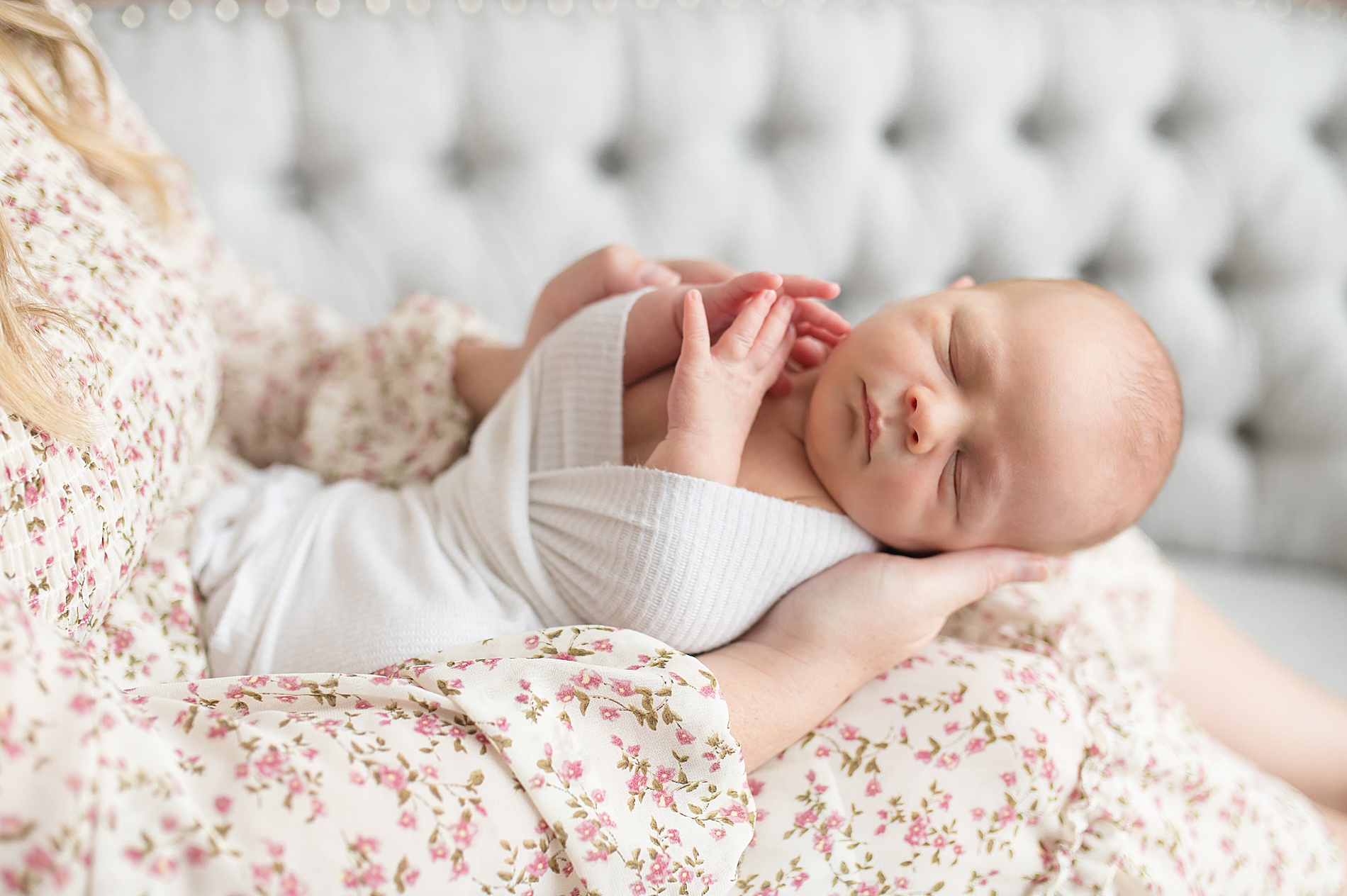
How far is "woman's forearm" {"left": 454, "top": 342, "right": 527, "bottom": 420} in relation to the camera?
112cm

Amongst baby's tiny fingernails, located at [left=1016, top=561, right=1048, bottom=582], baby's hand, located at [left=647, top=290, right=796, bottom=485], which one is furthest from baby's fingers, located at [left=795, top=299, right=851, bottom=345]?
baby's tiny fingernails, located at [left=1016, top=561, right=1048, bottom=582]

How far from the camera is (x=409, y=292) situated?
1355 millimetres

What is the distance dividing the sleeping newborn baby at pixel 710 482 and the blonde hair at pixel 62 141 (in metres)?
0.28

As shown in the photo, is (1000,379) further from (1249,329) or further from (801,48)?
(1249,329)

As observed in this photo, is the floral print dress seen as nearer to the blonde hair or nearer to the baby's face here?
the blonde hair

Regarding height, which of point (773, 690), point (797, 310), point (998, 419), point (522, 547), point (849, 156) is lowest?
point (773, 690)

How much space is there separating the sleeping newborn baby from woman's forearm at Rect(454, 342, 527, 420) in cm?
12

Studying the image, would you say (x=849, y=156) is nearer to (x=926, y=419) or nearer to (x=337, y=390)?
(x=926, y=419)

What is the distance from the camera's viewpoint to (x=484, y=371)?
3.71 feet

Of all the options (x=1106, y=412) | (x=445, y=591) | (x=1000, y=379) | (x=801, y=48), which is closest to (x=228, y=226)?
A: (x=445, y=591)

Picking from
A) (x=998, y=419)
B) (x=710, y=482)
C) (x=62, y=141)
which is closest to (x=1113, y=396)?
(x=998, y=419)

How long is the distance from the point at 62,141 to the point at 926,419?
36.4 inches

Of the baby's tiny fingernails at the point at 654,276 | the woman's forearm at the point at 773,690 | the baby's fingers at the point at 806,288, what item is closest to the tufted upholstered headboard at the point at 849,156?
the baby's tiny fingernails at the point at 654,276

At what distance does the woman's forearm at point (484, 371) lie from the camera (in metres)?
1.12
